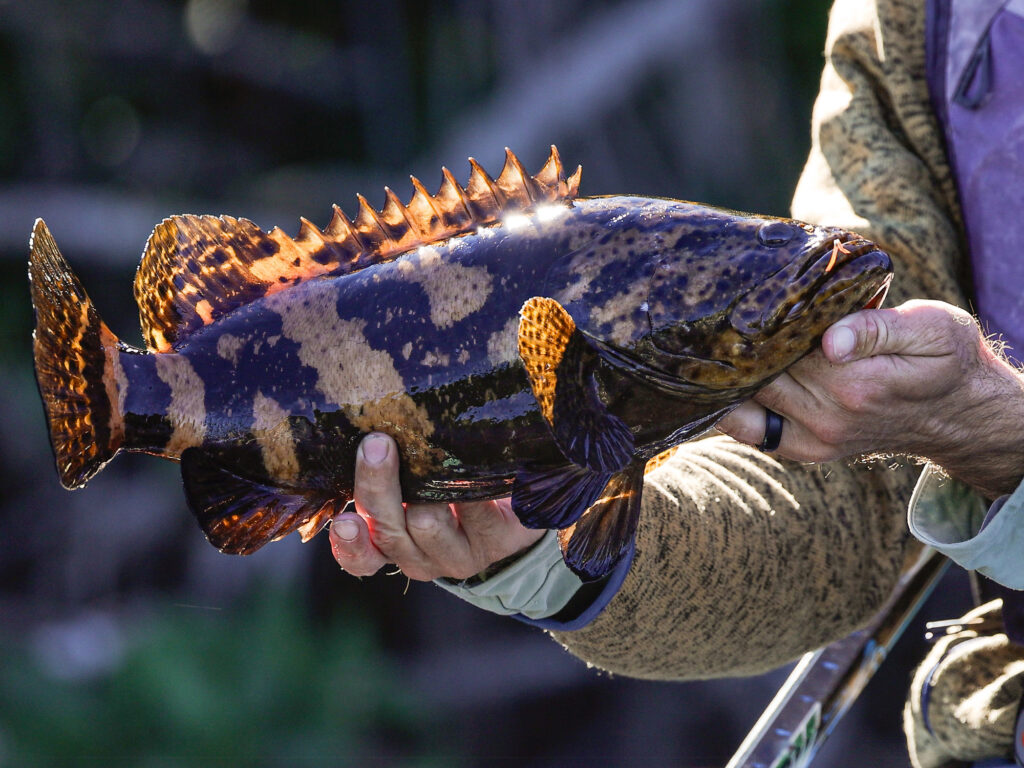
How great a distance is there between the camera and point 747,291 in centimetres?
205

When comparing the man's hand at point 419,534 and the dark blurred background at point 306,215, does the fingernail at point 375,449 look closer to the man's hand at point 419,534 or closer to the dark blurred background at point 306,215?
the man's hand at point 419,534

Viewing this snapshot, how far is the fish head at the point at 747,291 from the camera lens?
2031 millimetres

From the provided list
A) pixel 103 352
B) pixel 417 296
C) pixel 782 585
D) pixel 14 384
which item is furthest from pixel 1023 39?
pixel 14 384

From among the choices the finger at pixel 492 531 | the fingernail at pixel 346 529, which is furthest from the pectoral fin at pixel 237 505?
the finger at pixel 492 531

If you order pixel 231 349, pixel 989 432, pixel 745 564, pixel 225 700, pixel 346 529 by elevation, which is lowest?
pixel 225 700

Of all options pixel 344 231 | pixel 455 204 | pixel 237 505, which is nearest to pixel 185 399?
pixel 237 505

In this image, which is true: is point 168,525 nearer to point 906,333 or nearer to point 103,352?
point 103,352

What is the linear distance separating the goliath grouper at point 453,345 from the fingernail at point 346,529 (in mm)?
77

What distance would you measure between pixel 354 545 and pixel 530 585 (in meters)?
0.52

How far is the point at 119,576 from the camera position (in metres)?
6.79

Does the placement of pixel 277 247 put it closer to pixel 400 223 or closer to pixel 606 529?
pixel 400 223

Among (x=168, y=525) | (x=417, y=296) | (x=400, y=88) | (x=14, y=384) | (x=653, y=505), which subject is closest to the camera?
(x=417, y=296)

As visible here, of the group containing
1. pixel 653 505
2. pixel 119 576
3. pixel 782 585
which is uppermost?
pixel 653 505

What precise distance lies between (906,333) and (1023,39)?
5.03 ft
